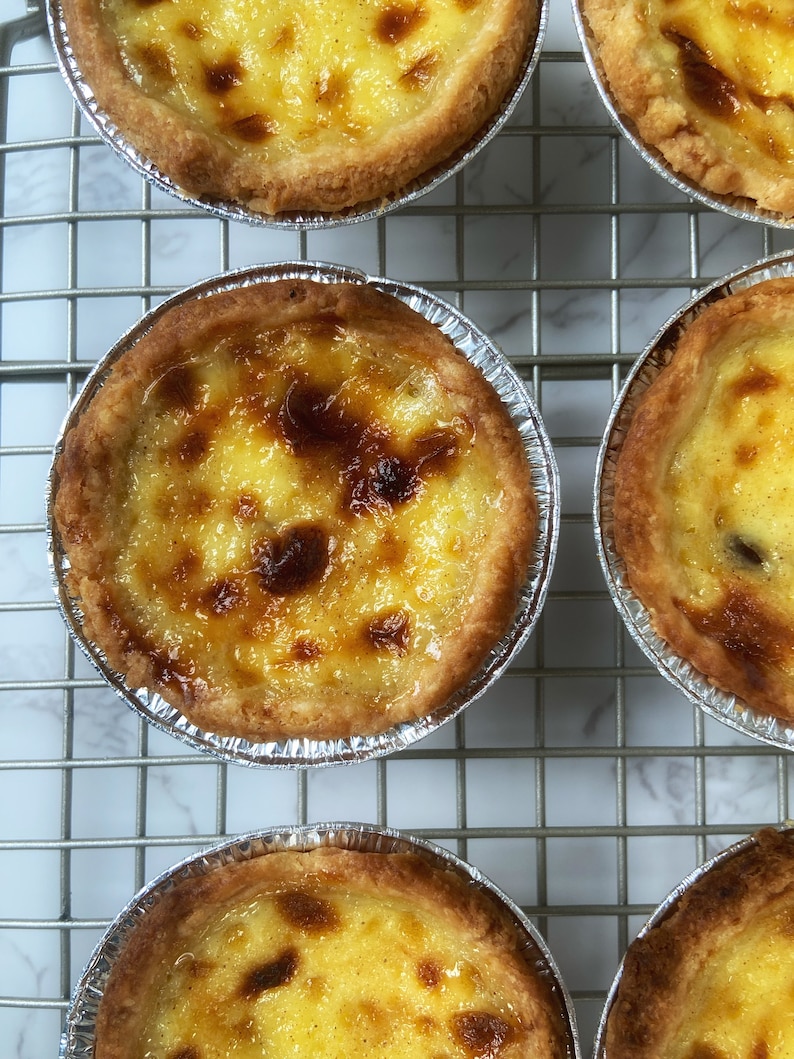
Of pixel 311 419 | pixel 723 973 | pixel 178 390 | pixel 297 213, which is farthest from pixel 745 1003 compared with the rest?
pixel 297 213

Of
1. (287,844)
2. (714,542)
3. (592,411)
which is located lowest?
(287,844)

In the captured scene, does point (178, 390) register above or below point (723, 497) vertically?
above

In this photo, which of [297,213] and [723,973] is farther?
[297,213]

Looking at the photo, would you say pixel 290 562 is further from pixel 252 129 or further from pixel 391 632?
pixel 252 129

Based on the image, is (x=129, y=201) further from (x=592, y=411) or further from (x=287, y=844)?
(x=287, y=844)

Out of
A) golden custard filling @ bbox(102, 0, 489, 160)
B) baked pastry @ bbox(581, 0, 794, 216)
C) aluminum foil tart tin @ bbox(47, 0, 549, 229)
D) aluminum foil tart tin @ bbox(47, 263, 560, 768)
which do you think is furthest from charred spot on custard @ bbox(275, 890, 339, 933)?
baked pastry @ bbox(581, 0, 794, 216)

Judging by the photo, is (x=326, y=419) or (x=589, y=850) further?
(x=589, y=850)

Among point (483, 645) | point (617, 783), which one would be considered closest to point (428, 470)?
point (483, 645)
